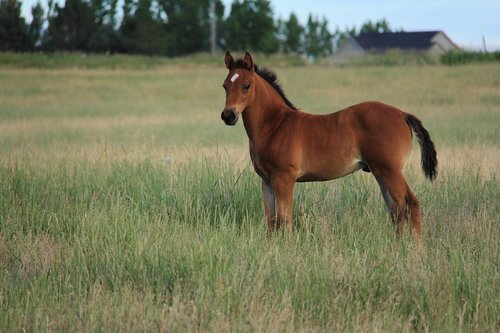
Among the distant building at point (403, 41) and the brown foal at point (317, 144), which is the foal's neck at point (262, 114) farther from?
the distant building at point (403, 41)

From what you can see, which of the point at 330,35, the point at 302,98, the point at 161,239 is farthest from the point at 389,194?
the point at 330,35

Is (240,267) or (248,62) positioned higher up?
(248,62)

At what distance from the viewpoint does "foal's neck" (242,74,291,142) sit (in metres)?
6.74

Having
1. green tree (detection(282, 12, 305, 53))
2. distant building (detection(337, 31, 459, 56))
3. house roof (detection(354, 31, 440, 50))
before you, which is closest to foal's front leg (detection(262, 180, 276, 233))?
distant building (detection(337, 31, 459, 56))

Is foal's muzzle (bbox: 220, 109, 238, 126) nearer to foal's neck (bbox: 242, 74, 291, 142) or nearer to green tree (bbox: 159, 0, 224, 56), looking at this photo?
foal's neck (bbox: 242, 74, 291, 142)

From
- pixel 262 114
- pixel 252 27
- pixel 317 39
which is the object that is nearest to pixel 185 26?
pixel 252 27

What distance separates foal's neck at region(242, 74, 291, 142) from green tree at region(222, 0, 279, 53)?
67.7 meters

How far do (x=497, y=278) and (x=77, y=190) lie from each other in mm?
5040

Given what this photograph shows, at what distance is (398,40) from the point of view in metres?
79.1

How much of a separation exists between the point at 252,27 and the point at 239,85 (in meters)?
70.5

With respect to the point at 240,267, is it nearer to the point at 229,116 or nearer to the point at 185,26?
the point at 229,116

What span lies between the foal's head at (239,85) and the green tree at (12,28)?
55.5 m

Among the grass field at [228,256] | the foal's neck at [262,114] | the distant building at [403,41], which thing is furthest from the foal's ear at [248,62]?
the distant building at [403,41]

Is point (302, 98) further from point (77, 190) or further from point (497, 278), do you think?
point (497, 278)
